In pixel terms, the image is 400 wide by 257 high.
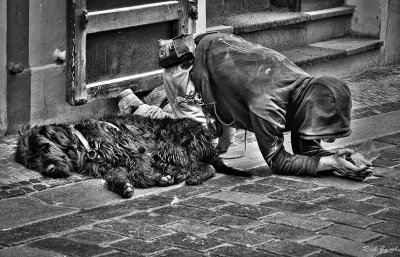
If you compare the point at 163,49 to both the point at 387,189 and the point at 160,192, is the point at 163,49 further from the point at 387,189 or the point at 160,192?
the point at 387,189

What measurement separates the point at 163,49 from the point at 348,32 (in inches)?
189

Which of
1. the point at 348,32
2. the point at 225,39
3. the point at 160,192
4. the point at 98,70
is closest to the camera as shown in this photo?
the point at 160,192

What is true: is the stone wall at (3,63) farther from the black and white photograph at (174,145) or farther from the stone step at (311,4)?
the stone step at (311,4)

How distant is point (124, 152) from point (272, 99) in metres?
1.16

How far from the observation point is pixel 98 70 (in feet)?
29.7

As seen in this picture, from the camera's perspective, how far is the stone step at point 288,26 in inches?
423

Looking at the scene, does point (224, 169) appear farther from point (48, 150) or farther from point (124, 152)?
point (48, 150)

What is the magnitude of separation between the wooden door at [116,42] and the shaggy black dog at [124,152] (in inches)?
46.8

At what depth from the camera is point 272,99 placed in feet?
24.2

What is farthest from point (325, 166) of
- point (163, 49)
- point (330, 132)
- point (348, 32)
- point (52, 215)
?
point (348, 32)

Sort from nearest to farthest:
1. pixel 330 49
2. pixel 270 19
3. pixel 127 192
Result: pixel 127 192, pixel 270 19, pixel 330 49

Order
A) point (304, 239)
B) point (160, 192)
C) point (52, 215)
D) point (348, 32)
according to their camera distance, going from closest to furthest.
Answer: point (304, 239)
point (52, 215)
point (160, 192)
point (348, 32)

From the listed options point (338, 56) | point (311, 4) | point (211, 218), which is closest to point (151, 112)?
point (211, 218)

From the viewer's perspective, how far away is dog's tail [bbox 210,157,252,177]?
7.64 meters
